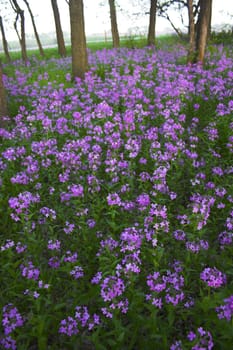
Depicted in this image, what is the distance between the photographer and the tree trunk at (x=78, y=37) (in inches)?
448

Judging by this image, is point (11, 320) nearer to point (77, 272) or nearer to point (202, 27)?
point (77, 272)

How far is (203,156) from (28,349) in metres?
4.79

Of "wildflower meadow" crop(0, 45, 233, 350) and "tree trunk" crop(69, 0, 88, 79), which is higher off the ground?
"tree trunk" crop(69, 0, 88, 79)

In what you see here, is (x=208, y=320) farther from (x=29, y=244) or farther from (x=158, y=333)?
(x=29, y=244)

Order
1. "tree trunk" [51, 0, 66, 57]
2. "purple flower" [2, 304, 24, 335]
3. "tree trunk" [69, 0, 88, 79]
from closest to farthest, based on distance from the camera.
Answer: "purple flower" [2, 304, 24, 335] → "tree trunk" [69, 0, 88, 79] → "tree trunk" [51, 0, 66, 57]

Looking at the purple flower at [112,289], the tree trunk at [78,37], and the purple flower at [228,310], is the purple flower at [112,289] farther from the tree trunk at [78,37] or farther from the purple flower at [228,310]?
the tree trunk at [78,37]

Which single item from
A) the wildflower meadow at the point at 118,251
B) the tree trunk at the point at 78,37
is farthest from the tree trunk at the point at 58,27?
the wildflower meadow at the point at 118,251

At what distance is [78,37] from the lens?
39.1 feet

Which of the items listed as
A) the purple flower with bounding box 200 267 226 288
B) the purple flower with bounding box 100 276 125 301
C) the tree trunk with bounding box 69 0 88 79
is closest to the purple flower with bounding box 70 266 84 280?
the purple flower with bounding box 100 276 125 301

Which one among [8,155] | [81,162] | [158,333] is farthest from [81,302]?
[8,155]

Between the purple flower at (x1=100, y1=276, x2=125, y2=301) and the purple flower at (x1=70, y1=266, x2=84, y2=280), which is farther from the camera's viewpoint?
the purple flower at (x1=70, y1=266, x2=84, y2=280)

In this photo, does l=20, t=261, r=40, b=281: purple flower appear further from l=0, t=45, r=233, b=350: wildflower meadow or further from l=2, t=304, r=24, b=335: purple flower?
l=2, t=304, r=24, b=335: purple flower

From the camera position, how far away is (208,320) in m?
3.41

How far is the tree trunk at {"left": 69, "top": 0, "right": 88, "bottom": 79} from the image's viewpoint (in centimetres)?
1139
